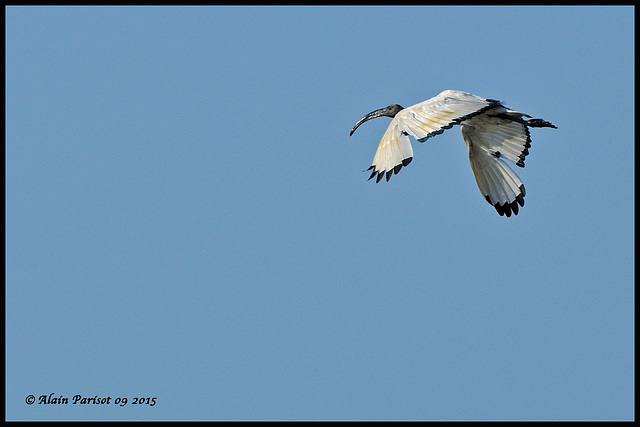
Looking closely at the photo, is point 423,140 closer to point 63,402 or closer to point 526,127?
point 526,127

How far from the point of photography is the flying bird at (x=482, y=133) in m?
15.9

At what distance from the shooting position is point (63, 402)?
21609 millimetres

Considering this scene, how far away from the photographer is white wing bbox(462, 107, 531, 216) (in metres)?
18.9

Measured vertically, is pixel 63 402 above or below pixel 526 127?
below

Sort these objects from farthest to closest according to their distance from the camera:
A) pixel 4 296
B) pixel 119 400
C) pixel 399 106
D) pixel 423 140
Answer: pixel 4 296
pixel 119 400
pixel 399 106
pixel 423 140

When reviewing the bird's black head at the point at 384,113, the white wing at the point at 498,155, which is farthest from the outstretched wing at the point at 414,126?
the white wing at the point at 498,155

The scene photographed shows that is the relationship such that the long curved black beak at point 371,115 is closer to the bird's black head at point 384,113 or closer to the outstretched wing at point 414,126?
the bird's black head at point 384,113

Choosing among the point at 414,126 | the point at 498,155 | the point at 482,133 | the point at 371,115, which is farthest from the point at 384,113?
the point at 414,126

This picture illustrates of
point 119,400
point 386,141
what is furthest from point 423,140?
point 119,400

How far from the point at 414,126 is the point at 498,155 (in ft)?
12.3

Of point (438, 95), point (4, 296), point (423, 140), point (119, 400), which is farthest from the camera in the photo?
point (4, 296)

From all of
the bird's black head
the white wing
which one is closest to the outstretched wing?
the bird's black head

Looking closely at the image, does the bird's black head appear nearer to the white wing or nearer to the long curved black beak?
the long curved black beak

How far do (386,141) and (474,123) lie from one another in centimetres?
334
